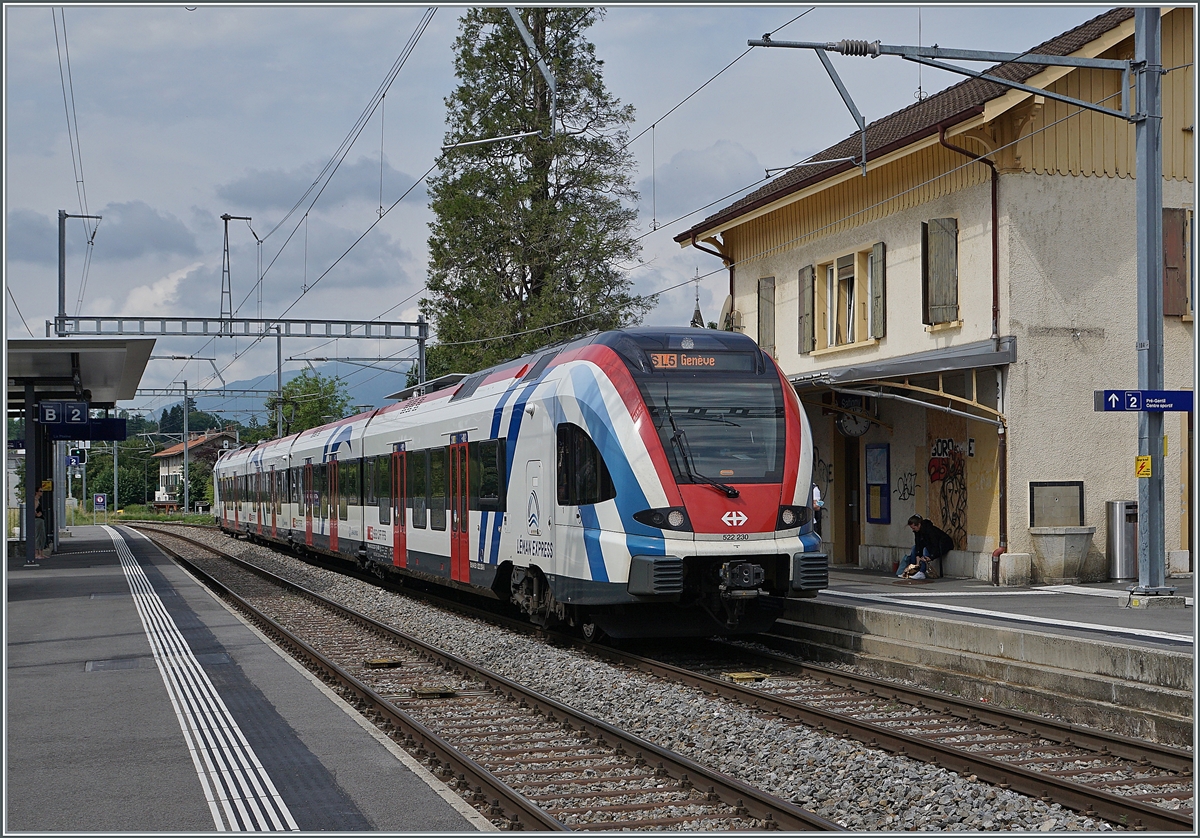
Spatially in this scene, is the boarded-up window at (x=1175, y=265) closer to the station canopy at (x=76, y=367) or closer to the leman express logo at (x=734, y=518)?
the leman express logo at (x=734, y=518)

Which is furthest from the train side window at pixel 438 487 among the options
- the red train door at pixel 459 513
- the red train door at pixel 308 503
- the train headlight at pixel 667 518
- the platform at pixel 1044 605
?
the red train door at pixel 308 503

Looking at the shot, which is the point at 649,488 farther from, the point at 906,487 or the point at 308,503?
the point at 308,503

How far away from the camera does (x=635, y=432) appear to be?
12.2 meters

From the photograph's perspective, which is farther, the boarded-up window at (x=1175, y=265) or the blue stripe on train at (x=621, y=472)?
the boarded-up window at (x=1175, y=265)

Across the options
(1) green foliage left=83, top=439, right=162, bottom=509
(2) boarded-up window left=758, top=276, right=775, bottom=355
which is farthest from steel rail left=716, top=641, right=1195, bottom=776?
(1) green foliage left=83, top=439, right=162, bottom=509

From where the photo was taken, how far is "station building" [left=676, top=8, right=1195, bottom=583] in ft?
61.8

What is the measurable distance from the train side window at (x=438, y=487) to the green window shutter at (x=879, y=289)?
26.3ft

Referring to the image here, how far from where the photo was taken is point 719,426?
40.9 ft

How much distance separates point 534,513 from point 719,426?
2634 millimetres

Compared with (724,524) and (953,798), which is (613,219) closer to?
(724,524)

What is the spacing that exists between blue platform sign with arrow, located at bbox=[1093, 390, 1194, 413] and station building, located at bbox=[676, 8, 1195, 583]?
467cm

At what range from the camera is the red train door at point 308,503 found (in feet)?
98.0

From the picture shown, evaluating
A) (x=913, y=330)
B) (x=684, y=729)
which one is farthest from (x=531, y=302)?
(x=684, y=729)

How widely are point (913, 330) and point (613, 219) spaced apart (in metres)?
15.3
